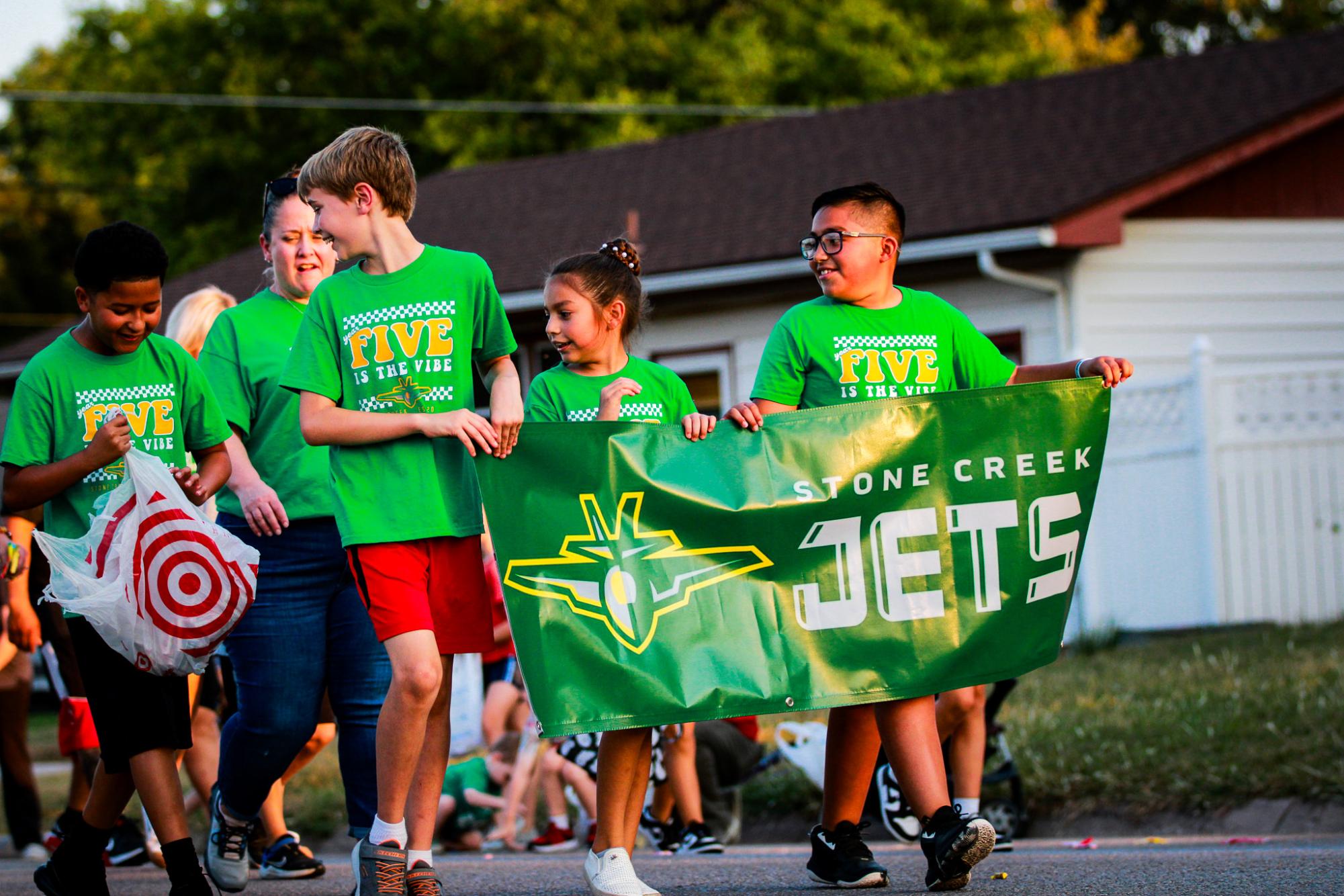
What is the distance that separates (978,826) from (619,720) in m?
1.06

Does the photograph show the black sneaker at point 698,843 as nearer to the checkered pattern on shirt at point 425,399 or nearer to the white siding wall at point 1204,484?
the checkered pattern on shirt at point 425,399

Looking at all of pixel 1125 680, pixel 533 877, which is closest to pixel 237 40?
pixel 1125 680

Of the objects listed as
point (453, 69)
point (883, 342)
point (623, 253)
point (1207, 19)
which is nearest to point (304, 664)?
point (623, 253)

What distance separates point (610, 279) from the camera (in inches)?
206

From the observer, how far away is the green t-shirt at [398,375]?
4602 mm

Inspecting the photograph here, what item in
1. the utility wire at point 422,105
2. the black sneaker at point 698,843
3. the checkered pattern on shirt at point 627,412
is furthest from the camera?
the utility wire at point 422,105

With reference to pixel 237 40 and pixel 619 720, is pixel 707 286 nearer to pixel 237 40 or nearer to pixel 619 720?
pixel 619 720

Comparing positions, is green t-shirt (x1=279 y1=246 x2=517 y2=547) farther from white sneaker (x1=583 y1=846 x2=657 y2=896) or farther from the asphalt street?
the asphalt street

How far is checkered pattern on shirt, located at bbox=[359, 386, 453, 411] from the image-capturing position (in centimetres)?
468

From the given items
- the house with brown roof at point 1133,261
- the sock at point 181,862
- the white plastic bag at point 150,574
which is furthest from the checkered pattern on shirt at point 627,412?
the house with brown roof at point 1133,261

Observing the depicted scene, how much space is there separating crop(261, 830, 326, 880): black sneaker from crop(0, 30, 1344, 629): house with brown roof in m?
8.22

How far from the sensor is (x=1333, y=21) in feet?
121

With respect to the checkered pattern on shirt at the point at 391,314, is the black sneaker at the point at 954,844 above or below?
below

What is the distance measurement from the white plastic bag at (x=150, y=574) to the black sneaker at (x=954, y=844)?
219 cm
